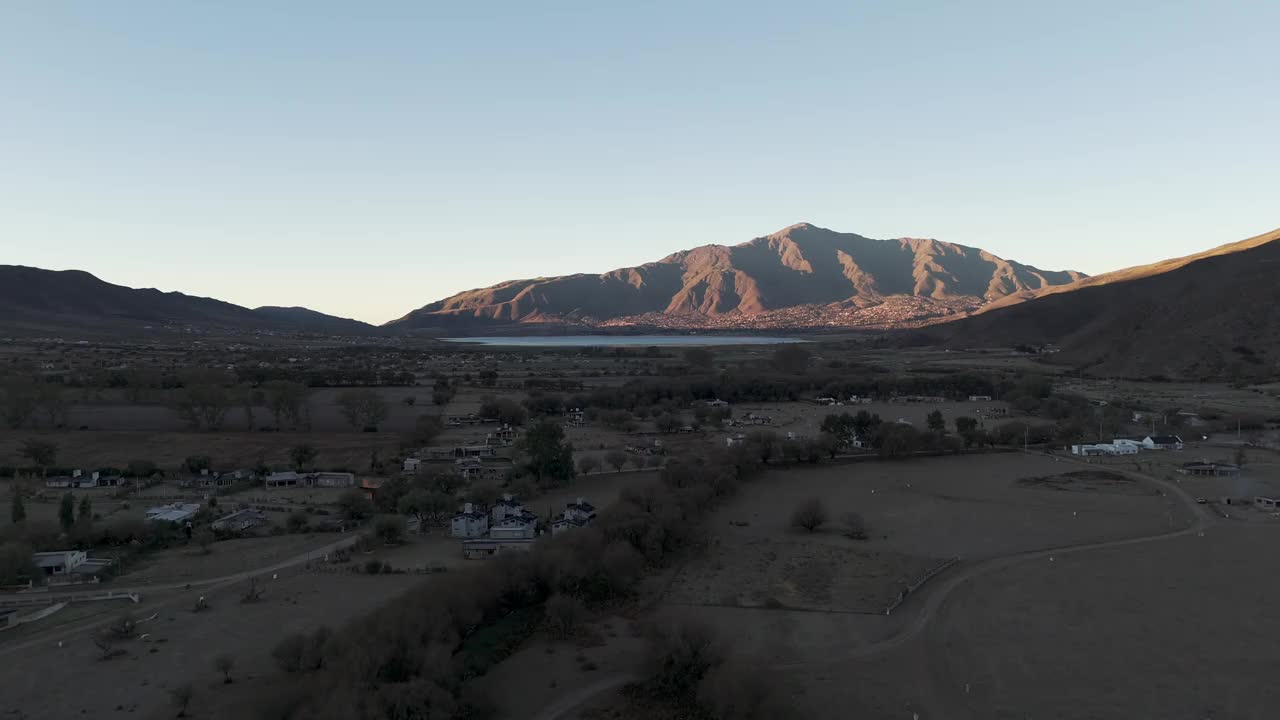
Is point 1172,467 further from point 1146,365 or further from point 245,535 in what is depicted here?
point 1146,365

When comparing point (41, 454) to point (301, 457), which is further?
point (301, 457)

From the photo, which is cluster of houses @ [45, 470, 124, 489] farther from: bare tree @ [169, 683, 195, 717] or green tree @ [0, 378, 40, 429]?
bare tree @ [169, 683, 195, 717]

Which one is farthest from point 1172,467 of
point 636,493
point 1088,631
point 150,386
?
point 150,386

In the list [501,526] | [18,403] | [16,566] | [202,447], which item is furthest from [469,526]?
[18,403]

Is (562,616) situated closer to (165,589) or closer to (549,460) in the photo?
(165,589)

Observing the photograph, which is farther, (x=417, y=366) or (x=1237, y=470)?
(x=417, y=366)

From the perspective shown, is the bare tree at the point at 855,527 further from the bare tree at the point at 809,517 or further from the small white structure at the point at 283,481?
the small white structure at the point at 283,481
